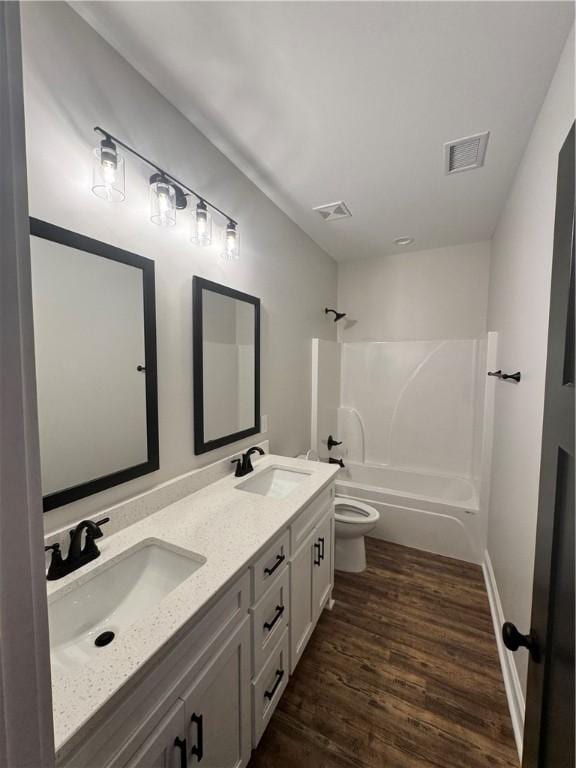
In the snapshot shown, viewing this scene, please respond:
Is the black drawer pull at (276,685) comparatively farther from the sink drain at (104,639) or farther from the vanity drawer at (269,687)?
the sink drain at (104,639)

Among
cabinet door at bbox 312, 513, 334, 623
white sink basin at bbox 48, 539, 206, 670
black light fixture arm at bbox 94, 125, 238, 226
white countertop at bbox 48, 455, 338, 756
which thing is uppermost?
black light fixture arm at bbox 94, 125, 238, 226

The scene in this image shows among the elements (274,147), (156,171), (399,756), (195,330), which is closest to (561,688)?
(399,756)

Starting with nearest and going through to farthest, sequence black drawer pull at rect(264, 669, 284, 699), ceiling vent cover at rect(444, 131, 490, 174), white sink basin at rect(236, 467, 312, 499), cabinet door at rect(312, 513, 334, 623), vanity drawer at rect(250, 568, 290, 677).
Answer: vanity drawer at rect(250, 568, 290, 677) < black drawer pull at rect(264, 669, 284, 699) < ceiling vent cover at rect(444, 131, 490, 174) < cabinet door at rect(312, 513, 334, 623) < white sink basin at rect(236, 467, 312, 499)

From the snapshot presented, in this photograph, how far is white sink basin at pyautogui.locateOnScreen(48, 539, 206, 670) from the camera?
896mm

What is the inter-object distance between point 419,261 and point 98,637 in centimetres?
350

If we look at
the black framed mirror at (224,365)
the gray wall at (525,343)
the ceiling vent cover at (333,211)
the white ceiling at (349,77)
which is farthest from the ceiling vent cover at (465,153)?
the black framed mirror at (224,365)

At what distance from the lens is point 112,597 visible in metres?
1.05

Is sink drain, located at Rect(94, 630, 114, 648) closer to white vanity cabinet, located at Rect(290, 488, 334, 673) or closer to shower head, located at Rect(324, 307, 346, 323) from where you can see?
white vanity cabinet, located at Rect(290, 488, 334, 673)

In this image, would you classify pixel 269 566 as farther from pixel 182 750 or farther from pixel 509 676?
pixel 509 676

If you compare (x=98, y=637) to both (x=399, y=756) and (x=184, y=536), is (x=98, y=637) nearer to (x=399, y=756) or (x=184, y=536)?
(x=184, y=536)

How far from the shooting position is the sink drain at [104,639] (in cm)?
92

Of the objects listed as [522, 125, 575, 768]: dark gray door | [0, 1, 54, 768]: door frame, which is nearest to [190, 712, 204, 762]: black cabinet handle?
[0, 1, 54, 768]: door frame

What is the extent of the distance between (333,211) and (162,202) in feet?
4.62

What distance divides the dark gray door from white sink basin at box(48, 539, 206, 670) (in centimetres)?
92
